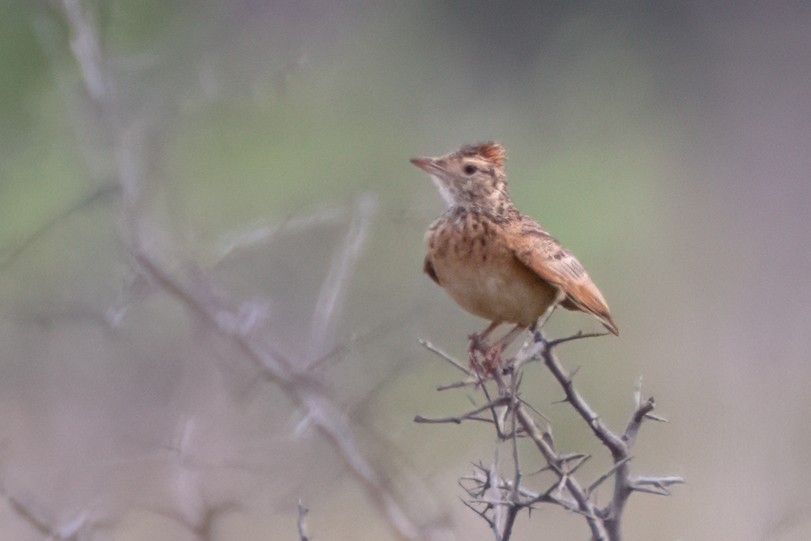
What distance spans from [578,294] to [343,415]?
90 cm

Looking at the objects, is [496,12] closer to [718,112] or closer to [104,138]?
[718,112]

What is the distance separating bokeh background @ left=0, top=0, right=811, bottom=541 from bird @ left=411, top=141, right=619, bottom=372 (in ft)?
1.23

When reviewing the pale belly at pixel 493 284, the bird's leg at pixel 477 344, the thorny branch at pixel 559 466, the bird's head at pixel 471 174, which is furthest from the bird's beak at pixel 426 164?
the thorny branch at pixel 559 466

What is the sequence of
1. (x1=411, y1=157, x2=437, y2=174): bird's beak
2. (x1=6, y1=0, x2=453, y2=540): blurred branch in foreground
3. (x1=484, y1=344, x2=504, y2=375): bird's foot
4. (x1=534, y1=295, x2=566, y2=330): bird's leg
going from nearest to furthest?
(x1=484, y1=344, x2=504, y2=375): bird's foot, (x1=534, y1=295, x2=566, y2=330): bird's leg, (x1=6, y1=0, x2=453, y2=540): blurred branch in foreground, (x1=411, y1=157, x2=437, y2=174): bird's beak

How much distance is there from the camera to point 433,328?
7.88 meters

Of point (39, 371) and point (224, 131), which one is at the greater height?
point (224, 131)

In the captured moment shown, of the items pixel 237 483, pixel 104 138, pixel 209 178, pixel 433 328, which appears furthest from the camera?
pixel 209 178

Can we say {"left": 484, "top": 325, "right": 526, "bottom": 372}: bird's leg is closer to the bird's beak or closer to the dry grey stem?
the dry grey stem

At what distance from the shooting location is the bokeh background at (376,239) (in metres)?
5.59

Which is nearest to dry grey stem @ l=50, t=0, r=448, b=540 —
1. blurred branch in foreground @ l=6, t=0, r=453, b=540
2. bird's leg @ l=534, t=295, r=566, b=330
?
blurred branch in foreground @ l=6, t=0, r=453, b=540

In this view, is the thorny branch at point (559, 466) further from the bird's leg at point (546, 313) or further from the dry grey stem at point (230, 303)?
the dry grey stem at point (230, 303)

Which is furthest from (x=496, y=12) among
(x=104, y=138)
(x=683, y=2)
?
(x=104, y=138)

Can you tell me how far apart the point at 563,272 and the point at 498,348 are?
11.7 inches

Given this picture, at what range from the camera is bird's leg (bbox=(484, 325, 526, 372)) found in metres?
3.98
